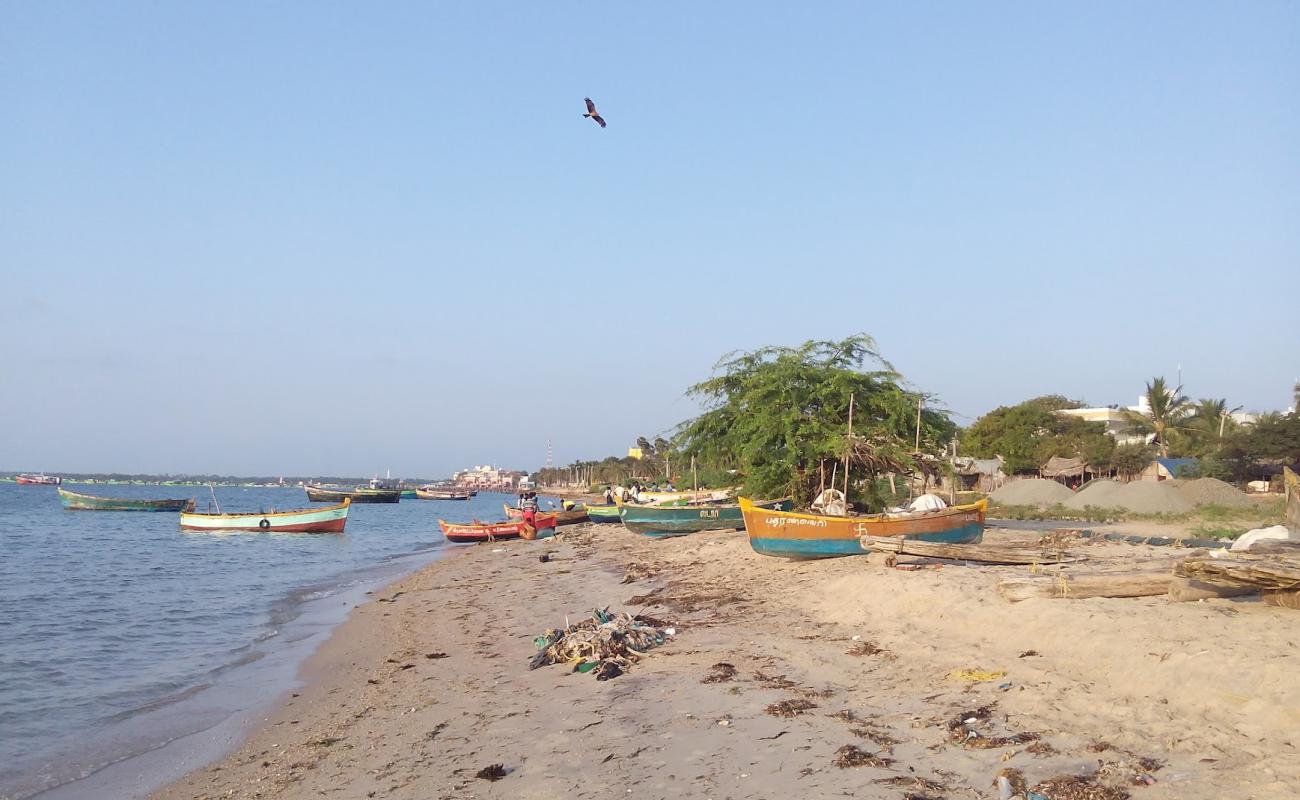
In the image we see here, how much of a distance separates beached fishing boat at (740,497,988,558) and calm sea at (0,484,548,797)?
922 cm

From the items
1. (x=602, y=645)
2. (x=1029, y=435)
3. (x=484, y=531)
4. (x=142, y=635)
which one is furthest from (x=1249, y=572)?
(x=1029, y=435)

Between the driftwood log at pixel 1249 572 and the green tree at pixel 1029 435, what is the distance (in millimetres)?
54967

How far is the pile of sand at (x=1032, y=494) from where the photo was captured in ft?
145

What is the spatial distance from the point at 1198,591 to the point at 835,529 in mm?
8506

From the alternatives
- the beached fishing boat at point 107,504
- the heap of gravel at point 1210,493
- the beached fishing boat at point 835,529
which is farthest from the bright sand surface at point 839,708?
the beached fishing boat at point 107,504

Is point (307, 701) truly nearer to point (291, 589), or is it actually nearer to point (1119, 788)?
point (1119, 788)

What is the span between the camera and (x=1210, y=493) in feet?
132

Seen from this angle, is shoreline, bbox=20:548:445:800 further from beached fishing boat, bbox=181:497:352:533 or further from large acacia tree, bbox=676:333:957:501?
beached fishing boat, bbox=181:497:352:533

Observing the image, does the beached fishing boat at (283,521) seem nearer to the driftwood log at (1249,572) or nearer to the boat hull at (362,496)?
the driftwood log at (1249,572)

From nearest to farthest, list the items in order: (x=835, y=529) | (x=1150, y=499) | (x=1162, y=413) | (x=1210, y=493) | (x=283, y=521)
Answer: (x=835, y=529), (x=1150, y=499), (x=1210, y=493), (x=283, y=521), (x=1162, y=413)

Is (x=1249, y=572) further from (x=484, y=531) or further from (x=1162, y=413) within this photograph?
(x=1162, y=413)

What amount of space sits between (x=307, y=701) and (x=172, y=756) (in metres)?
2.21

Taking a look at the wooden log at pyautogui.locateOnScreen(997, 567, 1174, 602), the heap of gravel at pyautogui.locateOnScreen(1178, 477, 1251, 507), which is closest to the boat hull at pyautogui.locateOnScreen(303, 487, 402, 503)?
the heap of gravel at pyautogui.locateOnScreen(1178, 477, 1251, 507)

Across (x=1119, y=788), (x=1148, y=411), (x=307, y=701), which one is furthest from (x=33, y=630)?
(x=1148, y=411)
